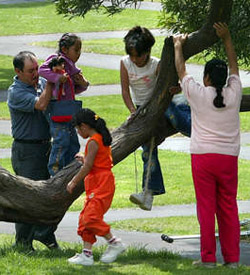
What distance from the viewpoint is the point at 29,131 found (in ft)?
30.5

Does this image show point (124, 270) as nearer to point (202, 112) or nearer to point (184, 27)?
point (202, 112)

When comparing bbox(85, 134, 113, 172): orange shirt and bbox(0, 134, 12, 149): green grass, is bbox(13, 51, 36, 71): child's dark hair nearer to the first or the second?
bbox(85, 134, 113, 172): orange shirt

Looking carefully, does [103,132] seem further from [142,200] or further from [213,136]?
[142,200]

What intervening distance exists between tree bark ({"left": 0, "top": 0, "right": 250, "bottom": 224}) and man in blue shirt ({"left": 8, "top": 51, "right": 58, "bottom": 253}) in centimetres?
53

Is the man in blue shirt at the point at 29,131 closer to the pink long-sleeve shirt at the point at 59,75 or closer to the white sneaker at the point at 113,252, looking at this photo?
the pink long-sleeve shirt at the point at 59,75

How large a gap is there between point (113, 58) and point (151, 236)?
57.3ft

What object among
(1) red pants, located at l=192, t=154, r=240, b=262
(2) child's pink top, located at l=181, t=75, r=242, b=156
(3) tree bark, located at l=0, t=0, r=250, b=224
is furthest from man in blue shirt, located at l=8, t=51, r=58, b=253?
(1) red pants, located at l=192, t=154, r=240, b=262

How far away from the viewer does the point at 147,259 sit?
28.9 feet

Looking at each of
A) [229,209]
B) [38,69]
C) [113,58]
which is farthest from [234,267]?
[113,58]

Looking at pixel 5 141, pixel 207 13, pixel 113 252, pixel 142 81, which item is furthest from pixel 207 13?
pixel 5 141

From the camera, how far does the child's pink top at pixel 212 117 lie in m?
7.97

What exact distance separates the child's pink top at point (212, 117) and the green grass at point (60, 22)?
81.2ft

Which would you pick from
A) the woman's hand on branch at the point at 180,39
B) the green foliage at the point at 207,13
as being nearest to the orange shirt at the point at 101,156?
the woman's hand on branch at the point at 180,39

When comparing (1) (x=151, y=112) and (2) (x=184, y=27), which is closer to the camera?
(1) (x=151, y=112)
